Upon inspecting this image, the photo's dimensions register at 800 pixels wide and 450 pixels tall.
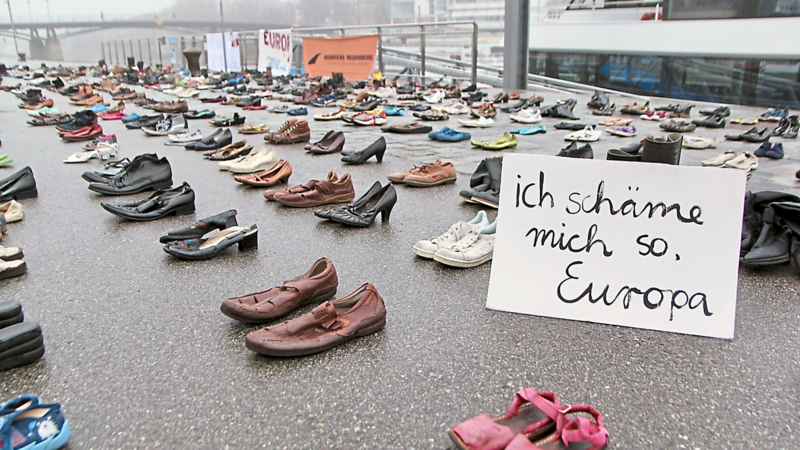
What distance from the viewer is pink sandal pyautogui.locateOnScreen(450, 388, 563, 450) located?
1164 mm

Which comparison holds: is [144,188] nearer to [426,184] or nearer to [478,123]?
[426,184]

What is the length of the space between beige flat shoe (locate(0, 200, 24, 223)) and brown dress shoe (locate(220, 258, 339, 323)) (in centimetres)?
202

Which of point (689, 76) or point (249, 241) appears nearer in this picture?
point (249, 241)

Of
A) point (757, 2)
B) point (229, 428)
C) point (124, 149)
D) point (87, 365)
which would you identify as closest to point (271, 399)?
point (229, 428)

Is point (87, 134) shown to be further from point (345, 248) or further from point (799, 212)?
point (799, 212)

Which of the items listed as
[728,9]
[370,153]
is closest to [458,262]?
[370,153]

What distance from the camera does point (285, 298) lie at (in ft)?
5.97

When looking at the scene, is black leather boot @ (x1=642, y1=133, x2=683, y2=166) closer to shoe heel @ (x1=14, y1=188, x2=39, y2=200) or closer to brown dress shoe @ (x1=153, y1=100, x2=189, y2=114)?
shoe heel @ (x1=14, y1=188, x2=39, y2=200)

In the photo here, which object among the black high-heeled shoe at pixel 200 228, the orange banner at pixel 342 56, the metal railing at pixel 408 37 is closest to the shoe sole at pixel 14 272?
the black high-heeled shoe at pixel 200 228

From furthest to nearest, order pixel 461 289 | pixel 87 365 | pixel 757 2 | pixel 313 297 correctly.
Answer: pixel 757 2
pixel 461 289
pixel 313 297
pixel 87 365

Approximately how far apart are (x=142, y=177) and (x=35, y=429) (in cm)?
267

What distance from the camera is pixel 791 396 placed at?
4.65 feet

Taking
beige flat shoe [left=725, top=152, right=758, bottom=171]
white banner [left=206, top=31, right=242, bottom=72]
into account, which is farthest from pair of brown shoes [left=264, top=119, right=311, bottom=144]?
white banner [left=206, top=31, right=242, bottom=72]

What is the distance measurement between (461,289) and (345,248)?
70 cm
